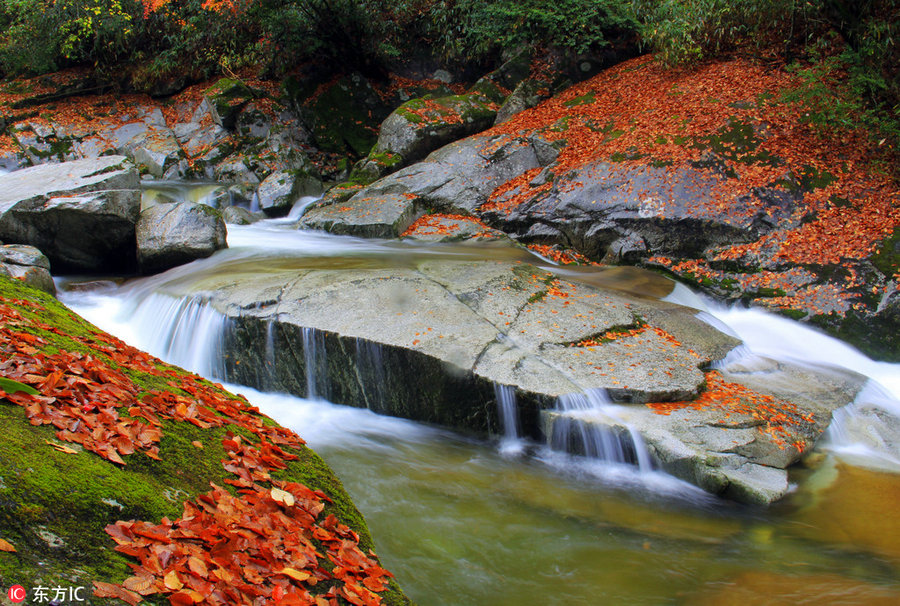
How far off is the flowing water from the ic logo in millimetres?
2465

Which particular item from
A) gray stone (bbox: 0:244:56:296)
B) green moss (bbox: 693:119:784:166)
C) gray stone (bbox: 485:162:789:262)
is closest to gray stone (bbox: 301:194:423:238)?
gray stone (bbox: 485:162:789:262)

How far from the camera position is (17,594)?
148 centimetres

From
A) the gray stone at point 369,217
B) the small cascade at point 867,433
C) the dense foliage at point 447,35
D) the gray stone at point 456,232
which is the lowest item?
the small cascade at point 867,433

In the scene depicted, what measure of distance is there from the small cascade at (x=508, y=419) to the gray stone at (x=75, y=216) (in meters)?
7.09

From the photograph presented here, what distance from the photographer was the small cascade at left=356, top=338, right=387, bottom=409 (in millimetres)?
6004

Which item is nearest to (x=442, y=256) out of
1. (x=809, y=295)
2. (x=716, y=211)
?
(x=716, y=211)

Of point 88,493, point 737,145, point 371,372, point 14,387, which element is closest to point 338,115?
point 737,145

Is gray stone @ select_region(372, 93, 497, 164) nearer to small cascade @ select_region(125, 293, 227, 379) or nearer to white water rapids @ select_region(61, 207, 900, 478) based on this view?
white water rapids @ select_region(61, 207, 900, 478)

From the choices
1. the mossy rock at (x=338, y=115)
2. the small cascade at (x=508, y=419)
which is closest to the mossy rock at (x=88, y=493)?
the small cascade at (x=508, y=419)

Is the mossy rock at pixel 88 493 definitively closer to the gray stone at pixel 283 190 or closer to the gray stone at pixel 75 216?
the gray stone at pixel 75 216

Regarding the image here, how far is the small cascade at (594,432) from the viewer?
5184mm

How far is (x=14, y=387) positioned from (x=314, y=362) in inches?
156

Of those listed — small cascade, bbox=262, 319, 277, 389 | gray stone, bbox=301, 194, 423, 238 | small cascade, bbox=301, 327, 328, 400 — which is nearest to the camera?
small cascade, bbox=301, 327, 328, 400

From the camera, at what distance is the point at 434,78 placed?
18.5 m
